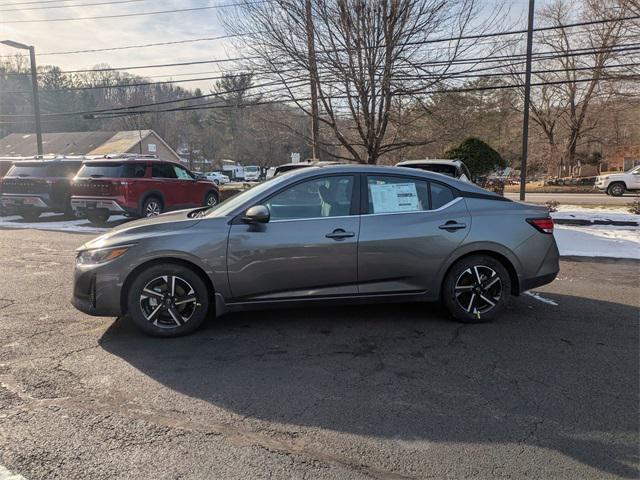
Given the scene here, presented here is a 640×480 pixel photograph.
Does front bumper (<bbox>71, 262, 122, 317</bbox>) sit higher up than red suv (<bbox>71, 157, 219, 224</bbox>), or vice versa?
red suv (<bbox>71, 157, 219, 224</bbox>)

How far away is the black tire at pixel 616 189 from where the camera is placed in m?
23.6

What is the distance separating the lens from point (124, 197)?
39.8 feet

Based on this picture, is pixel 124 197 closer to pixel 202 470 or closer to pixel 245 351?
pixel 245 351

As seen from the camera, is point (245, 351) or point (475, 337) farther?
point (475, 337)

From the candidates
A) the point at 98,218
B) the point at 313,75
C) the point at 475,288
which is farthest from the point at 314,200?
the point at 98,218

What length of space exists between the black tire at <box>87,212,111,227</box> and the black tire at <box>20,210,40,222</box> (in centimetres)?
181

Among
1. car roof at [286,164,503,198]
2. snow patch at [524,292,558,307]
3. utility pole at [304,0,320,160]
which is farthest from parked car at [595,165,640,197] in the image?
car roof at [286,164,503,198]

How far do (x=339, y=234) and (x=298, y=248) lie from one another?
41 cm

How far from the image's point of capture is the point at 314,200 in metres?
4.62

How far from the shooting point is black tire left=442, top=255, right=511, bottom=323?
4.77 meters

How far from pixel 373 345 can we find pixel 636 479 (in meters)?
2.16

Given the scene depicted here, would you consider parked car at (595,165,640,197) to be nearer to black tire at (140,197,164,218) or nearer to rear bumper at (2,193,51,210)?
black tire at (140,197,164,218)

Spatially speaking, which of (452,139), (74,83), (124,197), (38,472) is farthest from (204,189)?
(74,83)

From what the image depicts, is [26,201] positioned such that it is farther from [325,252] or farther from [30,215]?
[325,252]
